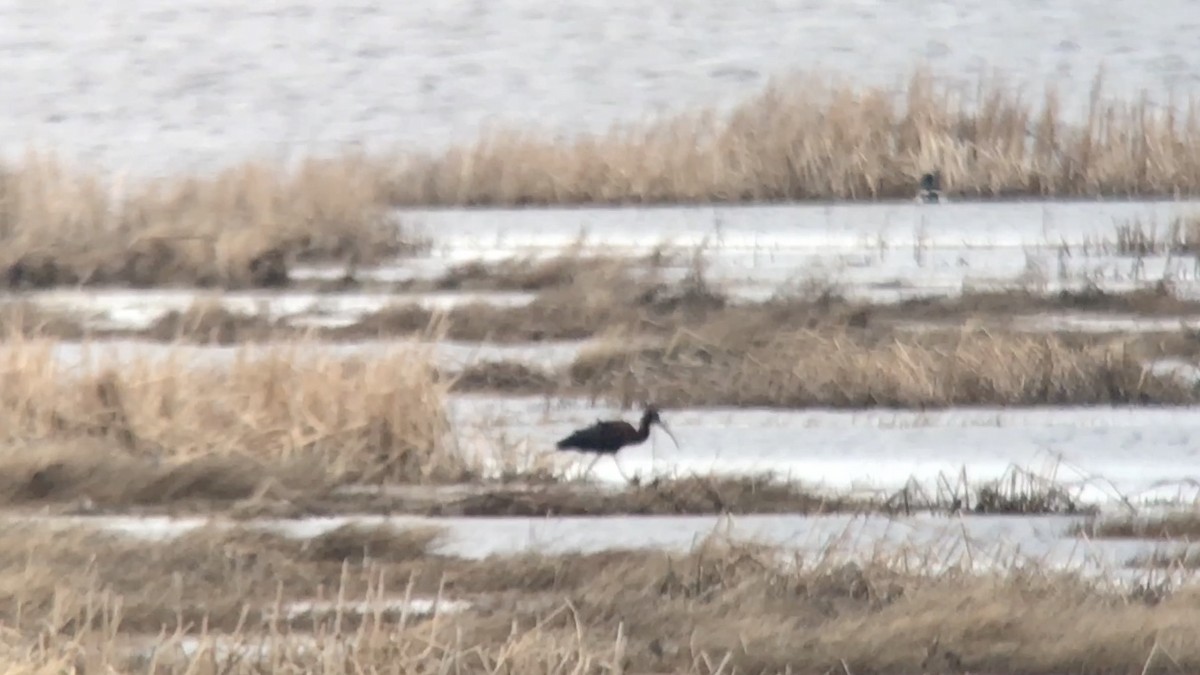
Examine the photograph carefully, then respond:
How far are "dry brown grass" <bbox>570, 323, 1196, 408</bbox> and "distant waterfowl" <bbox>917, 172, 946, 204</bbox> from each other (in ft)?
15.9

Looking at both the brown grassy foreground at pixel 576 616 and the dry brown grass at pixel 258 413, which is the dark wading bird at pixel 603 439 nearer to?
the dry brown grass at pixel 258 413

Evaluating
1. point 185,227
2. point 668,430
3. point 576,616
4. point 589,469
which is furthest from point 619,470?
point 185,227

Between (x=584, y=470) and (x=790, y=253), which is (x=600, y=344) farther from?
(x=790, y=253)

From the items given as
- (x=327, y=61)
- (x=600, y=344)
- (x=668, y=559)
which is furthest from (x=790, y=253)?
(x=327, y=61)

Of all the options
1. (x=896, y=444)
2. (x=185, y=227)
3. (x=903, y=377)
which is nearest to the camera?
(x=896, y=444)

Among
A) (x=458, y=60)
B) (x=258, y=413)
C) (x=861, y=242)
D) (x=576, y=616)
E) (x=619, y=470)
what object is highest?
(x=576, y=616)

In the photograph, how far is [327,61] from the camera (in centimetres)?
2030

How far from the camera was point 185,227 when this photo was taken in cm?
1168

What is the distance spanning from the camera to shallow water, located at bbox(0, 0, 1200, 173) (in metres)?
17.7

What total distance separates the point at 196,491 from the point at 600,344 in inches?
101

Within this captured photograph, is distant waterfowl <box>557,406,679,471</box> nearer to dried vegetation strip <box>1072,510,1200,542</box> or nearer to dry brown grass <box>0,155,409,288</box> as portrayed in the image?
dried vegetation strip <box>1072,510,1200,542</box>

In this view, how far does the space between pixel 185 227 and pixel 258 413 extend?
18.7 ft

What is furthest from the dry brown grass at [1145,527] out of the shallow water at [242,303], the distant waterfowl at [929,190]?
the distant waterfowl at [929,190]

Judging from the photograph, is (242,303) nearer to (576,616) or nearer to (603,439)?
(603,439)
